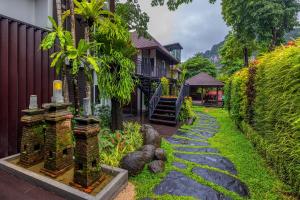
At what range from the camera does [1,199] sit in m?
2.30

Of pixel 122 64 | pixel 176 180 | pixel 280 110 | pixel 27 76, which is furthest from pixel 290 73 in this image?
pixel 27 76

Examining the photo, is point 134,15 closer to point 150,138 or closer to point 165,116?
point 165,116

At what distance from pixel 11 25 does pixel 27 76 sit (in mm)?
1064

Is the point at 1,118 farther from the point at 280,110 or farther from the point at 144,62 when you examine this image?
the point at 144,62

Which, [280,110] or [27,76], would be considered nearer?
[280,110]

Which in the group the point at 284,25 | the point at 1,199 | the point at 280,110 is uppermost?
the point at 284,25

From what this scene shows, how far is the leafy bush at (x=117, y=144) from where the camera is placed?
3.51 meters

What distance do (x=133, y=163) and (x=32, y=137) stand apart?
187 centimetres

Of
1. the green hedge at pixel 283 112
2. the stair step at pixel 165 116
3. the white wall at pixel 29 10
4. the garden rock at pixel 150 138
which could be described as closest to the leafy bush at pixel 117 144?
the garden rock at pixel 150 138

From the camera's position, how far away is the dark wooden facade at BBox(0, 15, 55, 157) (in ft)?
11.1

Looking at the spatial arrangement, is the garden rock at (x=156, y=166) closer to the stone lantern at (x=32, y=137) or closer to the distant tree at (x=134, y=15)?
the stone lantern at (x=32, y=137)

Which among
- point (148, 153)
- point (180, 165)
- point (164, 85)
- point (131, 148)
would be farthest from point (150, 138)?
point (164, 85)

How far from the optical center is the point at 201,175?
354 centimetres

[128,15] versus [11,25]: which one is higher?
[128,15]
